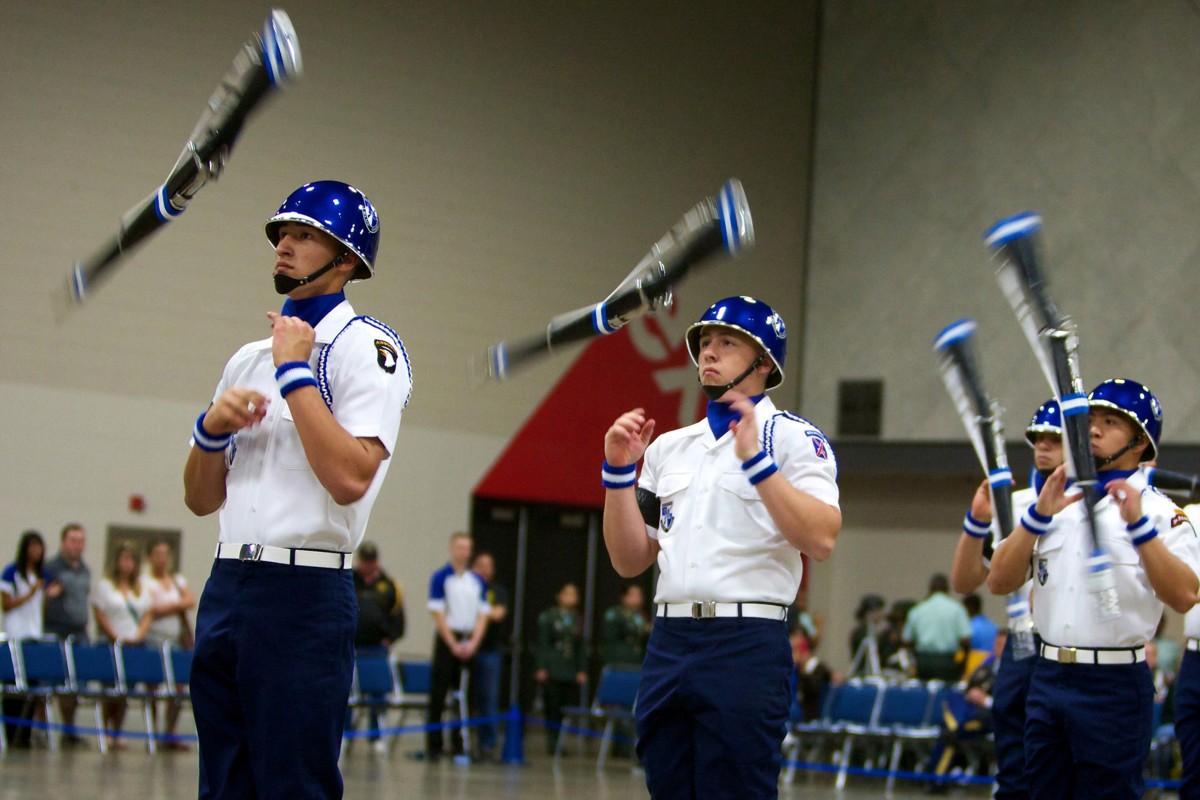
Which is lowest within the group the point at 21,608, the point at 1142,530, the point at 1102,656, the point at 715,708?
the point at 21,608

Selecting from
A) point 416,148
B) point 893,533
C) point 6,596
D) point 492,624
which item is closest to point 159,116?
point 416,148

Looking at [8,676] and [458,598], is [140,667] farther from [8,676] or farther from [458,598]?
[458,598]

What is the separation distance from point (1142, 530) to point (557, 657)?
35.4ft

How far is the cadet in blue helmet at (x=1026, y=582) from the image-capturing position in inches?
255

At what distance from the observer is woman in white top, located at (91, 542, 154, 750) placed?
1373 centimetres

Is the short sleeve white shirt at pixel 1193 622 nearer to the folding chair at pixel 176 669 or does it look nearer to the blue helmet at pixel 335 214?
the blue helmet at pixel 335 214

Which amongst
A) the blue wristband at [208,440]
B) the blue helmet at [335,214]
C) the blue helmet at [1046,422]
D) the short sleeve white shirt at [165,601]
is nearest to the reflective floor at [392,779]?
the short sleeve white shirt at [165,601]

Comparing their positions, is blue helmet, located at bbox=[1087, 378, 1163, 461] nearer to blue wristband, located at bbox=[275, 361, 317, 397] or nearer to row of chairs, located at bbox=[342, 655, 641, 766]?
blue wristband, located at bbox=[275, 361, 317, 397]

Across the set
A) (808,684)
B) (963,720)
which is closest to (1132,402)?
(963,720)

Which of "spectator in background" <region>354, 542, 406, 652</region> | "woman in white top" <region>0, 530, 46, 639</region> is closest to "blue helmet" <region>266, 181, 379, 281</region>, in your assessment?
"spectator in background" <region>354, 542, 406, 652</region>

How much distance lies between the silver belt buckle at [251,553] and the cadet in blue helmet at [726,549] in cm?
120

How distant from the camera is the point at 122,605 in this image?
1381cm

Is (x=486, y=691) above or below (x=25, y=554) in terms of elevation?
below

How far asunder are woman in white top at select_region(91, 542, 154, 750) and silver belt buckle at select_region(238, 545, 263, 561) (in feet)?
34.3
